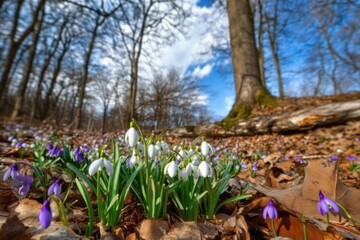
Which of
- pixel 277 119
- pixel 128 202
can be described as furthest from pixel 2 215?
pixel 277 119

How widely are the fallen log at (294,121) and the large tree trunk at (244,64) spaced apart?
631 millimetres

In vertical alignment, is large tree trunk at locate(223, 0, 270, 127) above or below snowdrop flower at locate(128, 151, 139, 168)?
above

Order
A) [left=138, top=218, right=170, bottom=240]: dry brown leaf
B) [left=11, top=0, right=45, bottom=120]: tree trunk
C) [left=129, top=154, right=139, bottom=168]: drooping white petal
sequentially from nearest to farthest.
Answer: [left=138, top=218, right=170, bottom=240]: dry brown leaf
[left=129, top=154, right=139, bottom=168]: drooping white petal
[left=11, top=0, right=45, bottom=120]: tree trunk

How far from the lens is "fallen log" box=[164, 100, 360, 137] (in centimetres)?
438

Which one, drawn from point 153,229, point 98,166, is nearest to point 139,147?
point 98,166

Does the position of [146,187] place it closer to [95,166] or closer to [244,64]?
[95,166]

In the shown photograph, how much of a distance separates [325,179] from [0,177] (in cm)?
193

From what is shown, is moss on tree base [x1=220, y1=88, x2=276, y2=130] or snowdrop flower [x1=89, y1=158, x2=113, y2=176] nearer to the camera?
snowdrop flower [x1=89, y1=158, x2=113, y2=176]

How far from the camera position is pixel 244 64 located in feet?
20.8

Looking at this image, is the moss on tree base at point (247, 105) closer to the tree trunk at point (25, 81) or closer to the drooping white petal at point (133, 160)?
the drooping white petal at point (133, 160)

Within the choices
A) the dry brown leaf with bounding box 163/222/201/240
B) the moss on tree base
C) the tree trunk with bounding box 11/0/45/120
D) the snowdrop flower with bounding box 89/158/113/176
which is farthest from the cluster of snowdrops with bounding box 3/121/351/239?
the tree trunk with bounding box 11/0/45/120

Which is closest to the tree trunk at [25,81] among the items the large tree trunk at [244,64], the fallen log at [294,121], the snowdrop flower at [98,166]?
the large tree trunk at [244,64]

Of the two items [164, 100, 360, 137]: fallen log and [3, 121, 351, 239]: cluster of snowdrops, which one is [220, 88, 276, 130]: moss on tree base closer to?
[164, 100, 360, 137]: fallen log

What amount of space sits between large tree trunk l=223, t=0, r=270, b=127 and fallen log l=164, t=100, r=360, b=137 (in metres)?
0.63
